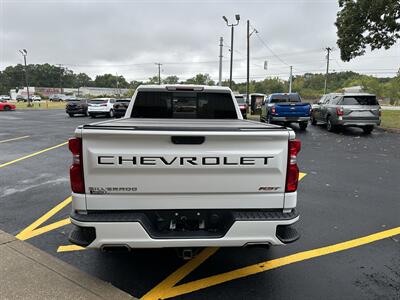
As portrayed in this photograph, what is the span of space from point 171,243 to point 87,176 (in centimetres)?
91

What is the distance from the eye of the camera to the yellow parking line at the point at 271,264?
10.9 feet

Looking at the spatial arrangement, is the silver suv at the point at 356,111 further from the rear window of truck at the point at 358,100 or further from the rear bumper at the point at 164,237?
the rear bumper at the point at 164,237

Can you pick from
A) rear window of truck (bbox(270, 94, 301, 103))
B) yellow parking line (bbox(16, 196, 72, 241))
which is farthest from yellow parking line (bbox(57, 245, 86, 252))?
rear window of truck (bbox(270, 94, 301, 103))

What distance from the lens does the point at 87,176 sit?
2908mm

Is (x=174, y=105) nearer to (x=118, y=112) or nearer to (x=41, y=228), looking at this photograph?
(x=41, y=228)

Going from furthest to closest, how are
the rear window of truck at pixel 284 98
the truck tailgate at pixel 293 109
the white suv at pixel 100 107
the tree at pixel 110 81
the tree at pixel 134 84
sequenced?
1. the tree at pixel 110 81
2. the tree at pixel 134 84
3. the white suv at pixel 100 107
4. the rear window of truck at pixel 284 98
5. the truck tailgate at pixel 293 109

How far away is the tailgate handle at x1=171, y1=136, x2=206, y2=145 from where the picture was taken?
2936 mm

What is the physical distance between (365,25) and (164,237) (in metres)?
23.1

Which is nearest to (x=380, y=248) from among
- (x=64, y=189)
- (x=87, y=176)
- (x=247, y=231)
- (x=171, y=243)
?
(x=247, y=231)

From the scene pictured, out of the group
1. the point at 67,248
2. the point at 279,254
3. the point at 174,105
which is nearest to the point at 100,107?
the point at 174,105

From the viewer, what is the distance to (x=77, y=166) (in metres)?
2.92

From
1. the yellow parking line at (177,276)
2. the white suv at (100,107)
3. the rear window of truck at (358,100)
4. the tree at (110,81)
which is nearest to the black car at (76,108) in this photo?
the white suv at (100,107)

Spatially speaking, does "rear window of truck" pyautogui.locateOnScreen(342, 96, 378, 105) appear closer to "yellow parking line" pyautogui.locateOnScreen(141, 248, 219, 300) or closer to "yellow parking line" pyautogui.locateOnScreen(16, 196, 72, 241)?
"yellow parking line" pyautogui.locateOnScreen(141, 248, 219, 300)

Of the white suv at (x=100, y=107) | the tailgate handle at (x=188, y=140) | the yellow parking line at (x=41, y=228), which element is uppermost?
the tailgate handle at (x=188, y=140)
